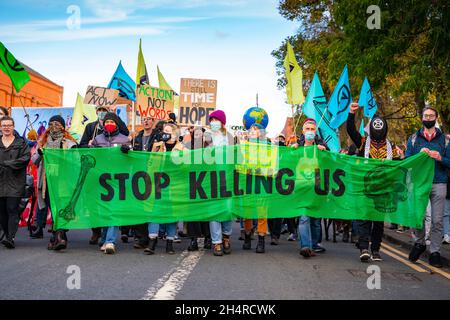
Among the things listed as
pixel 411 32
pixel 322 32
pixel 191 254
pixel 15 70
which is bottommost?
pixel 191 254

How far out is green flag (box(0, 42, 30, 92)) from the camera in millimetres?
11648

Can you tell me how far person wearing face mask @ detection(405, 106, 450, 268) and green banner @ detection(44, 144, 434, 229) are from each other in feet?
1.57

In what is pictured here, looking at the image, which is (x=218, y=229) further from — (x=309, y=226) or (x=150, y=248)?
(x=309, y=226)

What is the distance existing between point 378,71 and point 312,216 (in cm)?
776

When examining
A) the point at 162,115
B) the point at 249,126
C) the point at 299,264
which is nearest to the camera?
the point at 299,264

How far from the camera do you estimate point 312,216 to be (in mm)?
9844

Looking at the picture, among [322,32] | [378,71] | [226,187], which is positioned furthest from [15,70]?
[322,32]

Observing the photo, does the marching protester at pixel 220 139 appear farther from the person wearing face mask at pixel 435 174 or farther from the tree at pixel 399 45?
the tree at pixel 399 45

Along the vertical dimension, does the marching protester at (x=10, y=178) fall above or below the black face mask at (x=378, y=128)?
below

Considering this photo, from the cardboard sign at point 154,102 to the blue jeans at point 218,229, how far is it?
636 centimetres

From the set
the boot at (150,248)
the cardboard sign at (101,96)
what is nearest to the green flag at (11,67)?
the boot at (150,248)

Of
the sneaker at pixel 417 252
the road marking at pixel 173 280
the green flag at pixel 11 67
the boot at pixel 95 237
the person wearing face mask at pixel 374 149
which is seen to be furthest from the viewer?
the green flag at pixel 11 67

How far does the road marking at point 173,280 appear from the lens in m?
6.34

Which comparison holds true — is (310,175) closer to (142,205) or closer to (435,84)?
(142,205)
